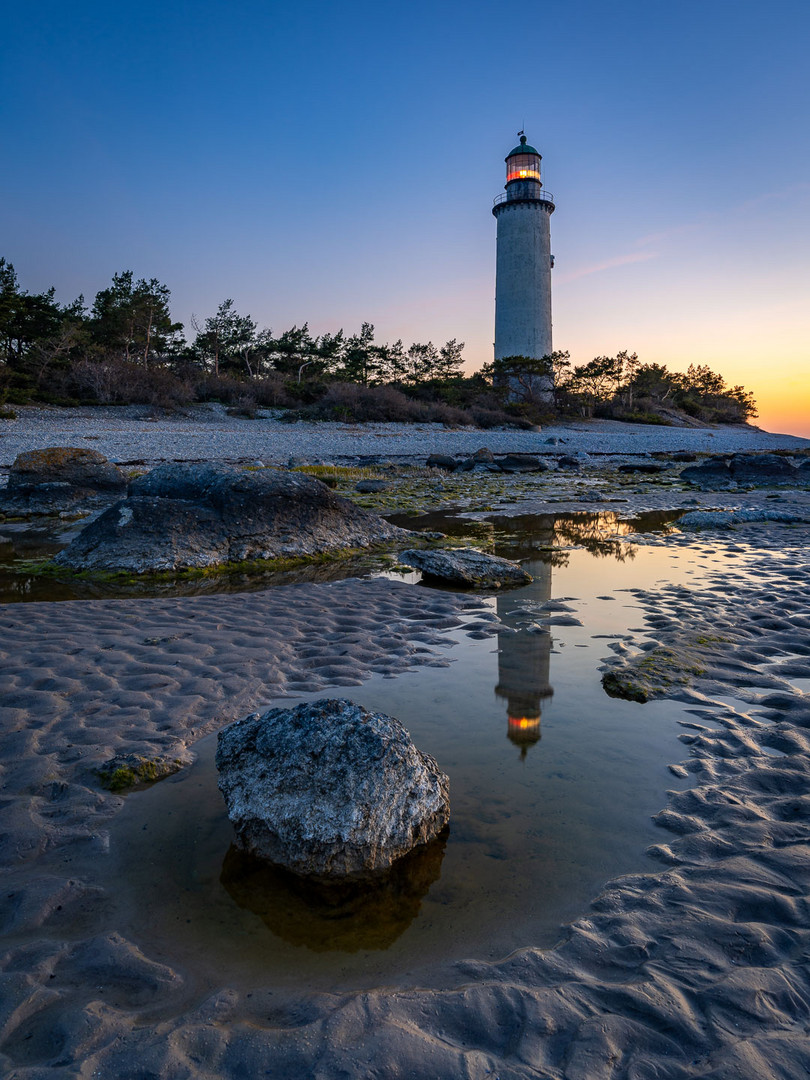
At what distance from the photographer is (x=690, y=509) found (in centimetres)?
1485

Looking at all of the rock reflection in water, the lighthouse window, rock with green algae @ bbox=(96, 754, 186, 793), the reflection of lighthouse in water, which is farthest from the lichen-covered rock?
the lighthouse window

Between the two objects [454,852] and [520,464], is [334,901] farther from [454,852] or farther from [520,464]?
[520,464]

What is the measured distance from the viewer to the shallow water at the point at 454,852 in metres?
2.23

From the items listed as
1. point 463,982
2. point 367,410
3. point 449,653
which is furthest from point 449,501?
point 367,410

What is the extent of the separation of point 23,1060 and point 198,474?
805cm

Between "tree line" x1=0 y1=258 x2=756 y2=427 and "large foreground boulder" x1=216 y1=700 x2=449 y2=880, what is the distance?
32.3 m

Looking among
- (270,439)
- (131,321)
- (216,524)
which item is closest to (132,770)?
(216,524)

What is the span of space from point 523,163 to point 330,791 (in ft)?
196

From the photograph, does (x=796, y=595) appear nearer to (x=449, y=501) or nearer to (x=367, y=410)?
(x=449, y=501)

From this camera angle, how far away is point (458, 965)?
215 cm

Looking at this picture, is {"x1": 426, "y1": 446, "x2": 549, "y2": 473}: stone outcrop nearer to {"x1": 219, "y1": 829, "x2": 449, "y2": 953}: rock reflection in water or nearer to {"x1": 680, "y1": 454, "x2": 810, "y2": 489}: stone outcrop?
{"x1": 680, "y1": 454, "x2": 810, "y2": 489}: stone outcrop

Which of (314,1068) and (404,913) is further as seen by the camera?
(404,913)

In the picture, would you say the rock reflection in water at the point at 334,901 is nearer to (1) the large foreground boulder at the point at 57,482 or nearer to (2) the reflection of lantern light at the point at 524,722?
(2) the reflection of lantern light at the point at 524,722

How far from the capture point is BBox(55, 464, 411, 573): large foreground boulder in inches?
313
